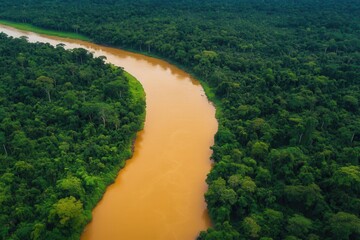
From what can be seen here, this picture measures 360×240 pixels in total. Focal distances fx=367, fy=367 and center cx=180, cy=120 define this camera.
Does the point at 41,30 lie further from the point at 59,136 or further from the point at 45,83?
the point at 59,136

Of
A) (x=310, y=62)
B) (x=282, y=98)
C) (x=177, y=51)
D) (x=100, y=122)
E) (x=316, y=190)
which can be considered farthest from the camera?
(x=177, y=51)

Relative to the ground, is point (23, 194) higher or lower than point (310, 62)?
lower

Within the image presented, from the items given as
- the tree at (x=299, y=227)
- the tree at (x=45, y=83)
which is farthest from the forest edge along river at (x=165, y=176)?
the tree at (x=45, y=83)

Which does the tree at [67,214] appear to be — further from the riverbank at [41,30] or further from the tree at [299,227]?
the riverbank at [41,30]

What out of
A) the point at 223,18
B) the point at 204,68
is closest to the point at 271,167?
the point at 204,68

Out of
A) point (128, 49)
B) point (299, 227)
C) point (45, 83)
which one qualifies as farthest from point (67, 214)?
point (128, 49)

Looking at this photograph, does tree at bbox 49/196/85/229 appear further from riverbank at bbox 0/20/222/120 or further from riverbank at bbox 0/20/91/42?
riverbank at bbox 0/20/91/42

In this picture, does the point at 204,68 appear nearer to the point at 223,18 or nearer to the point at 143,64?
the point at 143,64
